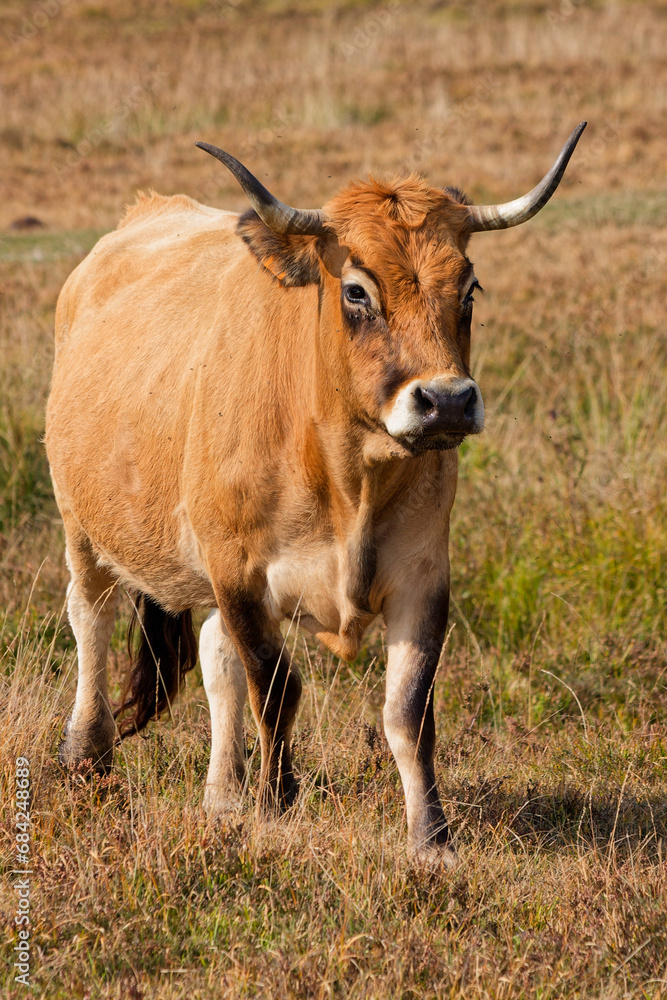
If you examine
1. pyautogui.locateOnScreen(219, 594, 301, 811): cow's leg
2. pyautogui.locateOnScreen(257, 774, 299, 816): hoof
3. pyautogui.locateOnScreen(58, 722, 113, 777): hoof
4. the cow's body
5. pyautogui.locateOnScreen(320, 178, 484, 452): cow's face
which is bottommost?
pyautogui.locateOnScreen(58, 722, 113, 777): hoof

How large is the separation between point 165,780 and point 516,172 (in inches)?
544

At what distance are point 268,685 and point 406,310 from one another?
1.43 metres

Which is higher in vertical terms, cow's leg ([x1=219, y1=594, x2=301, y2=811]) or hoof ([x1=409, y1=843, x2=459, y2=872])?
cow's leg ([x1=219, y1=594, x2=301, y2=811])

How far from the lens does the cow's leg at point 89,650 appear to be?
4.76 meters

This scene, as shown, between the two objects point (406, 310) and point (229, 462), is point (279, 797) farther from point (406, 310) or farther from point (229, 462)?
point (406, 310)

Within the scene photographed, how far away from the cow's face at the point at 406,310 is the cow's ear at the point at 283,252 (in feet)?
0.27

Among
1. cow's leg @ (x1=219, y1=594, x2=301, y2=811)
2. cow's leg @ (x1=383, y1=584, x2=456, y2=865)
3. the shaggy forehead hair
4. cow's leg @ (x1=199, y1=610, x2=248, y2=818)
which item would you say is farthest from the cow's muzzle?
cow's leg @ (x1=199, y1=610, x2=248, y2=818)

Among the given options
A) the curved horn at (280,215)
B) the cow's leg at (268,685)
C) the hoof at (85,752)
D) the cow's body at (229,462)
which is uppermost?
the curved horn at (280,215)

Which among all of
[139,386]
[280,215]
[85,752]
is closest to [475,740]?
[85,752]

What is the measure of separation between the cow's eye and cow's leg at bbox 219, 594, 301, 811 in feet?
3.65

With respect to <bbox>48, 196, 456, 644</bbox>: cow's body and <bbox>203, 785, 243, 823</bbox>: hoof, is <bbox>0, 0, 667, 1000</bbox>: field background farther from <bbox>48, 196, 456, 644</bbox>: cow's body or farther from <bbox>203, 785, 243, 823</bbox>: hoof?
<bbox>48, 196, 456, 644</bbox>: cow's body

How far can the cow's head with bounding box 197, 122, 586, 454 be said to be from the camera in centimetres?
340

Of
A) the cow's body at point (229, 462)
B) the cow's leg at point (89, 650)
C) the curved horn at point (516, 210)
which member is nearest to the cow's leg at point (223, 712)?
the cow's body at point (229, 462)

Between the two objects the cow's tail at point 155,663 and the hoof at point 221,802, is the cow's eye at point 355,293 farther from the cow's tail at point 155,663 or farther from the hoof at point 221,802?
the cow's tail at point 155,663
